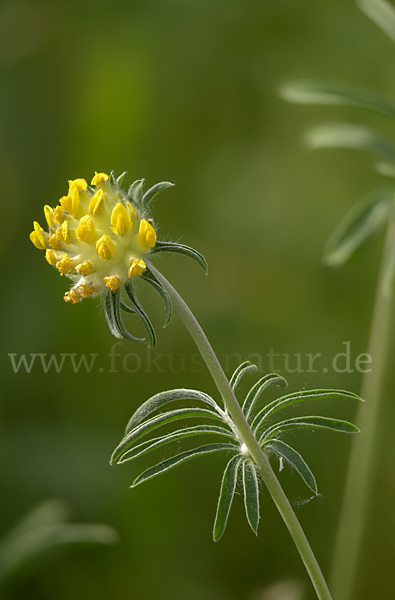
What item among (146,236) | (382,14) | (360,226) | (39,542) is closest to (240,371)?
(146,236)

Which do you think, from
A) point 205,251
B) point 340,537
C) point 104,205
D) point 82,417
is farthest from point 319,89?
point 82,417

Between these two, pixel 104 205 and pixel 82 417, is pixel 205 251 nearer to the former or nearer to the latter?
pixel 82 417

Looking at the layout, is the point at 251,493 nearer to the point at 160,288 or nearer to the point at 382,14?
the point at 160,288

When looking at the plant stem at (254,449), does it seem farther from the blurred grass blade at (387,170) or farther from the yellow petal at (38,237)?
the blurred grass blade at (387,170)

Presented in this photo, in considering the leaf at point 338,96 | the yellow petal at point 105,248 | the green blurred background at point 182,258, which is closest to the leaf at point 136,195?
the yellow petal at point 105,248

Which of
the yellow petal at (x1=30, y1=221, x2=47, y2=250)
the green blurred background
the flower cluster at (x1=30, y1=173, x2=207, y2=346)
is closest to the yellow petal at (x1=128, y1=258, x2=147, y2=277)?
the flower cluster at (x1=30, y1=173, x2=207, y2=346)
